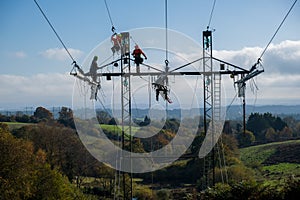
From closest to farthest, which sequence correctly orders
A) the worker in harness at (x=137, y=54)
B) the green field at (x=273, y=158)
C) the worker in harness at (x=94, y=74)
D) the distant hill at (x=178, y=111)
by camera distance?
the worker in harness at (x=137, y=54) < the worker in harness at (x=94, y=74) < the distant hill at (x=178, y=111) < the green field at (x=273, y=158)

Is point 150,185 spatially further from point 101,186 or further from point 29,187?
point 29,187

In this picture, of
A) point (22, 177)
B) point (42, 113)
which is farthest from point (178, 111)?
point (42, 113)

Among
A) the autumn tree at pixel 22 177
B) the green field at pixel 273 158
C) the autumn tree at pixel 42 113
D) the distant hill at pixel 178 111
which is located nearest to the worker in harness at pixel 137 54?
the distant hill at pixel 178 111

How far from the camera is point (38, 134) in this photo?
1601 inches

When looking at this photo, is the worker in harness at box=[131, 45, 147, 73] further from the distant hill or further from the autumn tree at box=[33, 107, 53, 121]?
the autumn tree at box=[33, 107, 53, 121]

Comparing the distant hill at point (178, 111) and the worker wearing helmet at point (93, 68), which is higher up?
the worker wearing helmet at point (93, 68)

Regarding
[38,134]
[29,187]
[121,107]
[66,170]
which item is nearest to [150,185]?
[66,170]

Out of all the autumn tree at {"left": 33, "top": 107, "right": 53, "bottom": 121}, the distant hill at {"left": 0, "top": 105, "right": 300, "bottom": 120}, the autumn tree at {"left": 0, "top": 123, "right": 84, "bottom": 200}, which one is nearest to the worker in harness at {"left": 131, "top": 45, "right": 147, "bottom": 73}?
the distant hill at {"left": 0, "top": 105, "right": 300, "bottom": 120}

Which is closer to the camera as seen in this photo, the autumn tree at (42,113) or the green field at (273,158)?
the green field at (273,158)

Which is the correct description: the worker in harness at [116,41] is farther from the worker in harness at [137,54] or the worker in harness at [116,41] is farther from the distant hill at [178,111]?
the distant hill at [178,111]

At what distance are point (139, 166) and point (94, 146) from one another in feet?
18.3

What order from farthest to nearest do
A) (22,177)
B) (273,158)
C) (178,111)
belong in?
(273,158)
(178,111)
(22,177)

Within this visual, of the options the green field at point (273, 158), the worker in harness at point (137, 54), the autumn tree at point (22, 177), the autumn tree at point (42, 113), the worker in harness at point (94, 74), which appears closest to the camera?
the worker in harness at point (137, 54)

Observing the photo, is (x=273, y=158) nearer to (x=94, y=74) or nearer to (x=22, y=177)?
(x=22, y=177)
